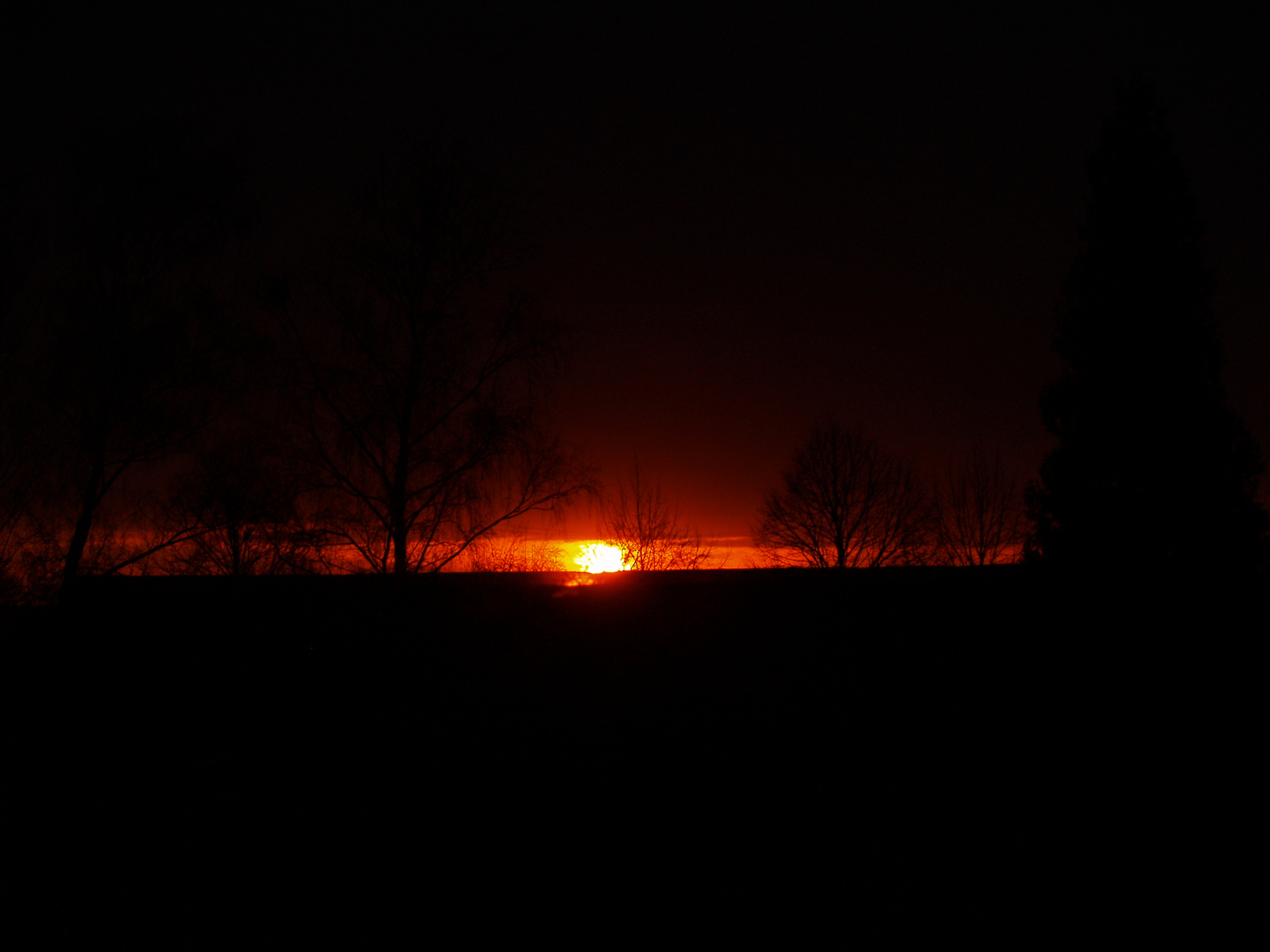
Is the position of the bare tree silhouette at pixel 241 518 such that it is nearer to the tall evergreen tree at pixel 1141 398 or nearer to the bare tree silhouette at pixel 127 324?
the bare tree silhouette at pixel 127 324

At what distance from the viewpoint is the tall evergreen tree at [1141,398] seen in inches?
773

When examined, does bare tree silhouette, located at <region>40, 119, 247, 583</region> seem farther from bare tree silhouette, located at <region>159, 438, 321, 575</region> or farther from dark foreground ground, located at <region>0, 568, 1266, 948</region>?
dark foreground ground, located at <region>0, 568, 1266, 948</region>

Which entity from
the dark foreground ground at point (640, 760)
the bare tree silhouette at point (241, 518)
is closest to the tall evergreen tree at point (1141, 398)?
the dark foreground ground at point (640, 760)

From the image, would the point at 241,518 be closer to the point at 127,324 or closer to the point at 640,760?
the point at 127,324

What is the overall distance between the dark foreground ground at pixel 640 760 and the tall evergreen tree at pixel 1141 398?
14.2 m

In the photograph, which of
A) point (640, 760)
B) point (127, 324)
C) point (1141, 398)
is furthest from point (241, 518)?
point (1141, 398)

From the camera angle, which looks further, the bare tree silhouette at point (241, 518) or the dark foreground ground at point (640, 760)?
the bare tree silhouette at point (241, 518)

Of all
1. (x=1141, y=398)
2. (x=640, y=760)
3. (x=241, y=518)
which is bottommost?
(x=640, y=760)

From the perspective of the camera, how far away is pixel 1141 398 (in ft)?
67.7

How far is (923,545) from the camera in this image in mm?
32344

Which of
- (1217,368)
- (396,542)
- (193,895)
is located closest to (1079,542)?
(1217,368)

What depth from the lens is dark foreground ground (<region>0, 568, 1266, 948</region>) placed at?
19.8 feet

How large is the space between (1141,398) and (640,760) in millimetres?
19662

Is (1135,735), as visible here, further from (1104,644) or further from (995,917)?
(995,917)
